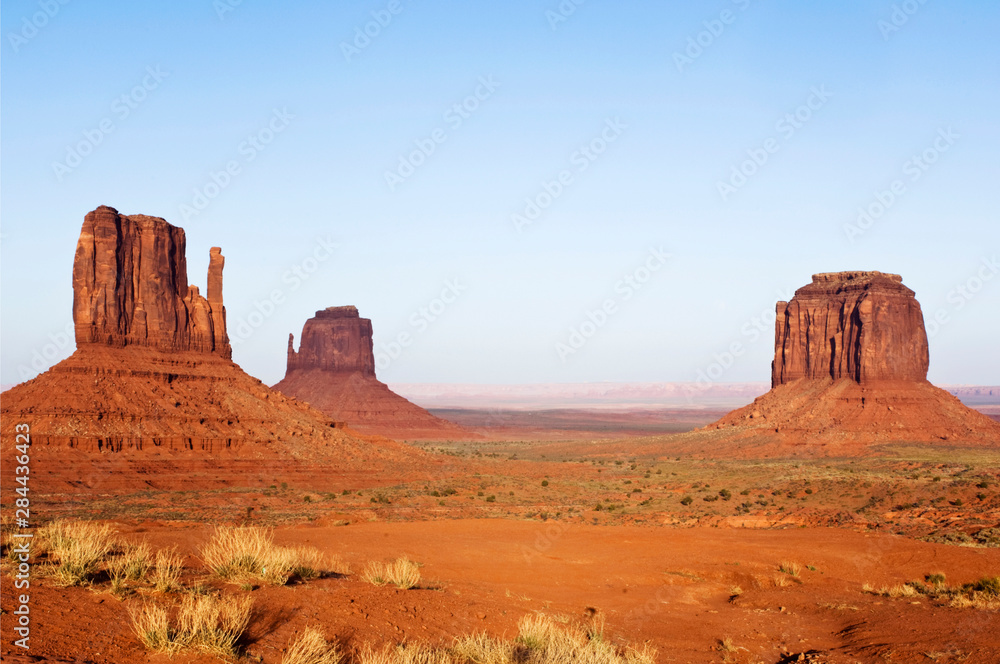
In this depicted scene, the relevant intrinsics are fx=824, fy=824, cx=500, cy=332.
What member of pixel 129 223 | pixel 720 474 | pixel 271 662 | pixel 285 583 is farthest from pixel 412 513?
pixel 129 223

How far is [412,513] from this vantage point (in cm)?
3103

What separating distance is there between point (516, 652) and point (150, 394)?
4507 centimetres

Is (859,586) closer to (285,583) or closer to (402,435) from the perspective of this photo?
(285,583)

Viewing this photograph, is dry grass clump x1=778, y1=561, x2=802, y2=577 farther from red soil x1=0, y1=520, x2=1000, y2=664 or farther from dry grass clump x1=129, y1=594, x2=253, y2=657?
dry grass clump x1=129, y1=594, x2=253, y2=657

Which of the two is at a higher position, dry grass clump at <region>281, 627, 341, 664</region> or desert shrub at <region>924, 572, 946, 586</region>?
dry grass clump at <region>281, 627, 341, 664</region>

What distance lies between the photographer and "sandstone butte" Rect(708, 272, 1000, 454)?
74.7 metres

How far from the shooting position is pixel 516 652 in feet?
29.0

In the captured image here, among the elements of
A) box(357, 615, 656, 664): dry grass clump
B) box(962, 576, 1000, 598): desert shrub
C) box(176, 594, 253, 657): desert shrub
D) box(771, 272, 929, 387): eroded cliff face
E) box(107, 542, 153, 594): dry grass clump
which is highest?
box(771, 272, 929, 387): eroded cliff face

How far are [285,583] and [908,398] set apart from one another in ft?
265

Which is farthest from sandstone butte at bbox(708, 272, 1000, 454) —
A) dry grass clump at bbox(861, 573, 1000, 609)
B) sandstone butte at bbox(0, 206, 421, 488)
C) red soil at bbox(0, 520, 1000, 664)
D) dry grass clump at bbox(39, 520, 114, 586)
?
dry grass clump at bbox(39, 520, 114, 586)

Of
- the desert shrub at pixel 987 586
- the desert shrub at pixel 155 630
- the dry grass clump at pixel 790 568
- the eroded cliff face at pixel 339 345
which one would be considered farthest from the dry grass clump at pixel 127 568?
the eroded cliff face at pixel 339 345

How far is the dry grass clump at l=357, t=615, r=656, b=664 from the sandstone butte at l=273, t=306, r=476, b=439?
343ft

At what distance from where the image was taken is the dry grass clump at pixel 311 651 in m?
7.22

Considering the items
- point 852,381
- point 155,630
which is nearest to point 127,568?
point 155,630
